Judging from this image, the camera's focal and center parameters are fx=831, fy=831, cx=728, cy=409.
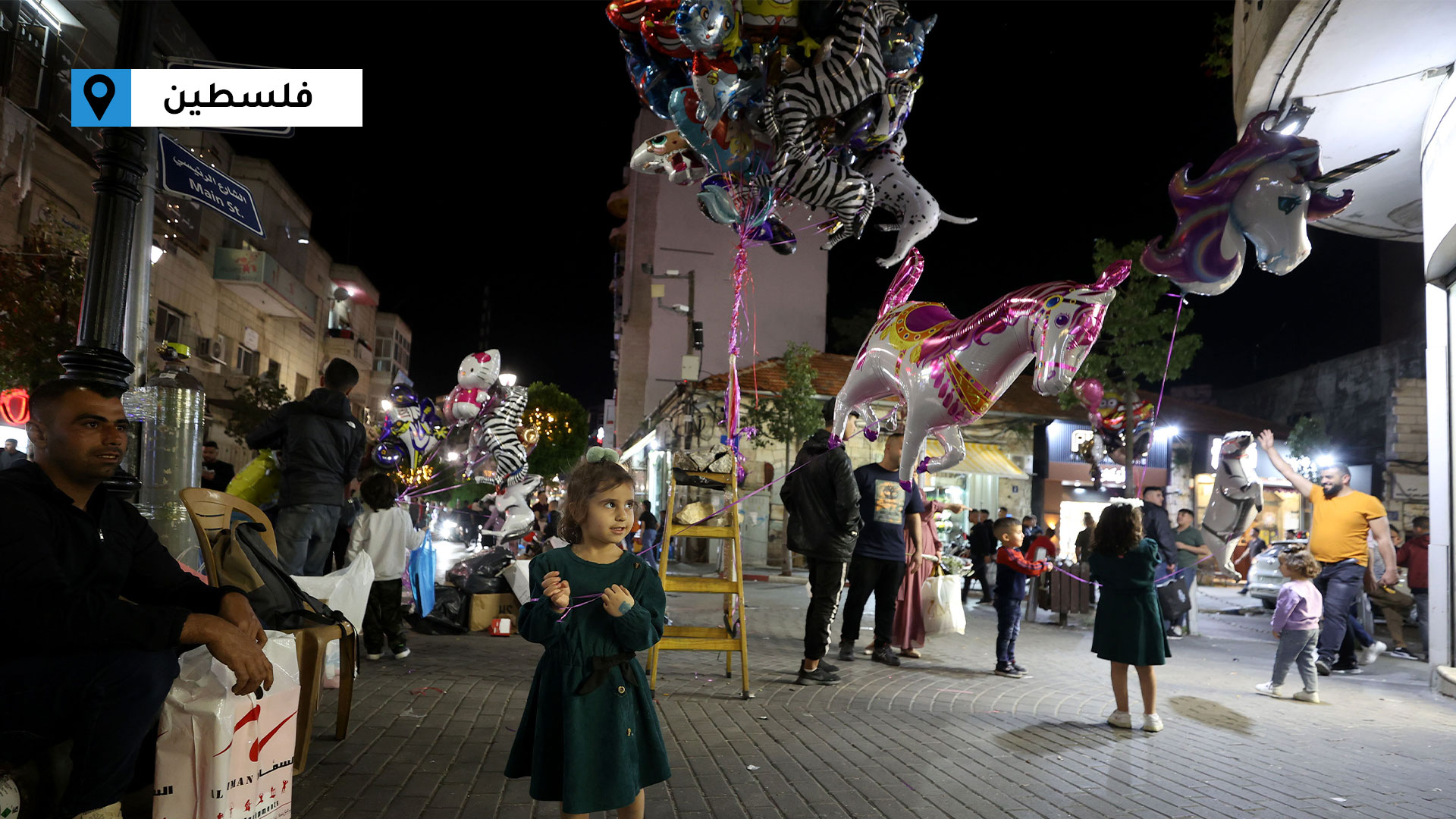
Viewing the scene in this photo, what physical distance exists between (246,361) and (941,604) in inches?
1050

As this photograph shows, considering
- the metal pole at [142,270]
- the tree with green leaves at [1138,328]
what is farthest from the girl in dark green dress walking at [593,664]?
the tree with green leaves at [1138,328]

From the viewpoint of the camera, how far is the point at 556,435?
4169 centimetres

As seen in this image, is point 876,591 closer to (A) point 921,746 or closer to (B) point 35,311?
(A) point 921,746

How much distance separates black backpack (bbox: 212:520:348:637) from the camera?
11.2 ft

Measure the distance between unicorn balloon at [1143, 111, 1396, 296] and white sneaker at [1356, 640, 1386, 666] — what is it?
18.8 ft

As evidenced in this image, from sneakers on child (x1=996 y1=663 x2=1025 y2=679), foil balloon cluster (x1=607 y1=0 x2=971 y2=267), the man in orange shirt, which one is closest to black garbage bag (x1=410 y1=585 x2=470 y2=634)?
foil balloon cluster (x1=607 y1=0 x2=971 y2=267)

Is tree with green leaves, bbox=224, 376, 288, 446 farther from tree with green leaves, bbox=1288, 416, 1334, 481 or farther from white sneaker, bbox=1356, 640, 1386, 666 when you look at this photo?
tree with green leaves, bbox=1288, 416, 1334, 481

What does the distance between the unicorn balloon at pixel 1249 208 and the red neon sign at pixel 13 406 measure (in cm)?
1566

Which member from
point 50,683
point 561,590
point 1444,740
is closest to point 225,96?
point 50,683

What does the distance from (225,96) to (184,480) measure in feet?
7.26

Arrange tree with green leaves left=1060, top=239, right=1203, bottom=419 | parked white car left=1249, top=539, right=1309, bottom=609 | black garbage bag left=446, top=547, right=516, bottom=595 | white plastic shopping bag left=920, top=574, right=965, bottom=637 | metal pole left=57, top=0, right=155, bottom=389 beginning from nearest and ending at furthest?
metal pole left=57, top=0, right=155, bottom=389 < white plastic shopping bag left=920, top=574, right=965, bottom=637 < black garbage bag left=446, top=547, right=516, bottom=595 < parked white car left=1249, top=539, right=1309, bottom=609 < tree with green leaves left=1060, top=239, right=1203, bottom=419

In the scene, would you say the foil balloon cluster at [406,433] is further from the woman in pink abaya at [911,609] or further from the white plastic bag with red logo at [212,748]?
the white plastic bag with red logo at [212,748]

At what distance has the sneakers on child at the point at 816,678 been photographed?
6.04 meters

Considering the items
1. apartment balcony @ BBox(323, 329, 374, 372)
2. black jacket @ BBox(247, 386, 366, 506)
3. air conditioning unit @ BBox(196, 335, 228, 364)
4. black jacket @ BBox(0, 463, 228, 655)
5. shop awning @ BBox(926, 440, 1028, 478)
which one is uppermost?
apartment balcony @ BBox(323, 329, 374, 372)
